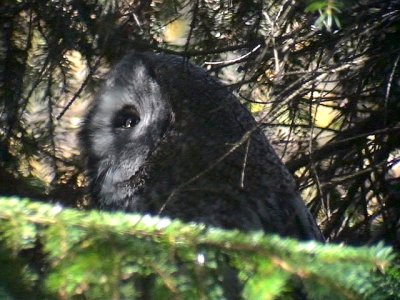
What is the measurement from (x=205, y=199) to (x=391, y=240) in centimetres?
61

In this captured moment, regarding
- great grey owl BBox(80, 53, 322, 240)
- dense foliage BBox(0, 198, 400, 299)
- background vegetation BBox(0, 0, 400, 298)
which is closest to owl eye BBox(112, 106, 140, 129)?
great grey owl BBox(80, 53, 322, 240)

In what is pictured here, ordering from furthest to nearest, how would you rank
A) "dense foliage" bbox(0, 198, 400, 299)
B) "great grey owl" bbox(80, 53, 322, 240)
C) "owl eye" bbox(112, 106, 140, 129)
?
"owl eye" bbox(112, 106, 140, 129) → "great grey owl" bbox(80, 53, 322, 240) → "dense foliage" bbox(0, 198, 400, 299)

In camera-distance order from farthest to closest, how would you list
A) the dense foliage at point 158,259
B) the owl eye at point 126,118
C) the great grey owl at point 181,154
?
the owl eye at point 126,118
the great grey owl at point 181,154
the dense foliage at point 158,259

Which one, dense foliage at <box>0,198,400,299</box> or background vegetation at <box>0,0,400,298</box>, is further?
background vegetation at <box>0,0,400,298</box>

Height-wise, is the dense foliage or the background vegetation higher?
the background vegetation

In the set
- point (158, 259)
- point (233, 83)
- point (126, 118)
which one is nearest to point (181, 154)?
point (233, 83)

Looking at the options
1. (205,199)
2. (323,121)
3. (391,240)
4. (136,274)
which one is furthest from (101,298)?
(323,121)

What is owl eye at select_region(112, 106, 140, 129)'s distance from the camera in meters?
A: 3.04

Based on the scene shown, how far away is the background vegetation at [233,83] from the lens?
2543mm

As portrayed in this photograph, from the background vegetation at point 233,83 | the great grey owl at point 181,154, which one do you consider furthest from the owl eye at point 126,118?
the background vegetation at point 233,83

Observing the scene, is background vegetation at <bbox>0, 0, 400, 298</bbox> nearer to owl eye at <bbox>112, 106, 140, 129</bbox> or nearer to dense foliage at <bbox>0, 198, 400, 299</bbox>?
owl eye at <bbox>112, 106, 140, 129</bbox>

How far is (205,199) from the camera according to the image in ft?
8.37

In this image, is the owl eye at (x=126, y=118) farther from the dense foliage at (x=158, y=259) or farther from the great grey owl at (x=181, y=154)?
the dense foliage at (x=158, y=259)

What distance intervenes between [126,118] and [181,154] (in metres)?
0.43
